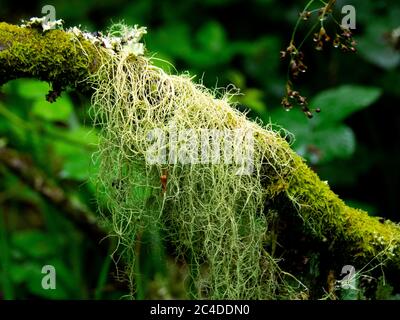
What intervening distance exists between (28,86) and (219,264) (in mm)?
1531

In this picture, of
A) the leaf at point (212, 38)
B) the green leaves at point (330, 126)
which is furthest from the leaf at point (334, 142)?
the leaf at point (212, 38)

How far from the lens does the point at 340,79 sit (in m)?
3.30

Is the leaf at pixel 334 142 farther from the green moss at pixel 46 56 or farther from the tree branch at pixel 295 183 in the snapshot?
the green moss at pixel 46 56

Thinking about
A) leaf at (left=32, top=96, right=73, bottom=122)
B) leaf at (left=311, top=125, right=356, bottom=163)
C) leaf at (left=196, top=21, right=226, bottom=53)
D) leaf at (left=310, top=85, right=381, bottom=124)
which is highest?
leaf at (left=196, top=21, right=226, bottom=53)

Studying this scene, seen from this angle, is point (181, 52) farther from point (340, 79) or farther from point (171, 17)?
point (340, 79)

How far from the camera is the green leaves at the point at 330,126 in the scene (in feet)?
7.61

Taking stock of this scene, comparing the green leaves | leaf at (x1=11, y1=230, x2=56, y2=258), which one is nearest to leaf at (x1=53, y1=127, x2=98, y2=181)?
leaf at (x1=11, y1=230, x2=56, y2=258)

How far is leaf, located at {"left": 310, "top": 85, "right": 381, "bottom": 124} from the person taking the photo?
2.34 m

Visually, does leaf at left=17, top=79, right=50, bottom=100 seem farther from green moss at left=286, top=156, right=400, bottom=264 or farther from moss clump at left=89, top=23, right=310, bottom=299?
green moss at left=286, top=156, right=400, bottom=264

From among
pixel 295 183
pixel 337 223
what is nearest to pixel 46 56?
pixel 295 183

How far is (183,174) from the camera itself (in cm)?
135

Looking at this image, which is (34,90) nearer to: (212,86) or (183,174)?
(212,86)
